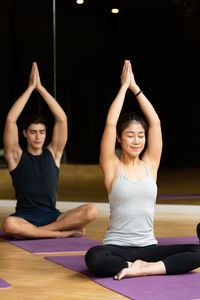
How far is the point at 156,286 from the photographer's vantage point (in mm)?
3342

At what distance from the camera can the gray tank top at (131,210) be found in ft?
11.8

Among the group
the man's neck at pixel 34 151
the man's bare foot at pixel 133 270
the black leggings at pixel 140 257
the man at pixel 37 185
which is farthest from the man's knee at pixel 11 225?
the man's bare foot at pixel 133 270

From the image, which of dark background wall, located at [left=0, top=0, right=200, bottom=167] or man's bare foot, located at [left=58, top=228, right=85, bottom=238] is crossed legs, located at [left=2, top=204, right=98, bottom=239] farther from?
dark background wall, located at [left=0, top=0, right=200, bottom=167]

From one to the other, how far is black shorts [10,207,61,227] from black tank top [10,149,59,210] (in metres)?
0.03

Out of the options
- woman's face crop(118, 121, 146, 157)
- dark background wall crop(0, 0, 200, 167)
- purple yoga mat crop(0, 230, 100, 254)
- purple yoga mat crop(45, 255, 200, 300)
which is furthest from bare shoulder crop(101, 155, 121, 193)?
dark background wall crop(0, 0, 200, 167)

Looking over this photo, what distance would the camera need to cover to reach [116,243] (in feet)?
12.0

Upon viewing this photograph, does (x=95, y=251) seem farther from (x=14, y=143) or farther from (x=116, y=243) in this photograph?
(x=14, y=143)

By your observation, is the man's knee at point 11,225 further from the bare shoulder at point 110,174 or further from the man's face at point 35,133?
the bare shoulder at point 110,174

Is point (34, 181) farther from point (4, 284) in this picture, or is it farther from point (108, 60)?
point (108, 60)

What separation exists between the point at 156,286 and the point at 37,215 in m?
1.96

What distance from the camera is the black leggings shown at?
11.6 feet

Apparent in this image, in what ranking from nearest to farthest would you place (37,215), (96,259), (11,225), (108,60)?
(96,259) → (11,225) → (37,215) → (108,60)

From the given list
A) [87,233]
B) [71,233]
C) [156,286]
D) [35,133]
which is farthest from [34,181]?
[156,286]

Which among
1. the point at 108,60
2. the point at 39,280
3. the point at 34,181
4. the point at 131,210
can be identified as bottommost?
the point at 39,280
